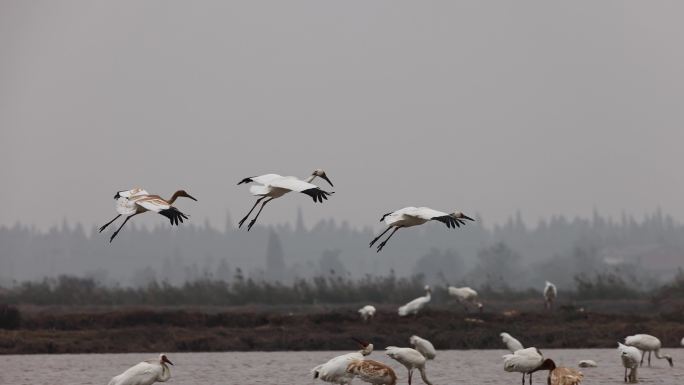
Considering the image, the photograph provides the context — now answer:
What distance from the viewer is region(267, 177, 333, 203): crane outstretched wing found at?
718 inches

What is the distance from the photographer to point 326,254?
189 metres

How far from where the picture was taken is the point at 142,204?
1897 centimetres

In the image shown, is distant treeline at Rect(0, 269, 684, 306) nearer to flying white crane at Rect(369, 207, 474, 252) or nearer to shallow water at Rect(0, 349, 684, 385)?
shallow water at Rect(0, 349, 684, 385)

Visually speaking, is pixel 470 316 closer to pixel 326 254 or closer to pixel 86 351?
pixel 86 351

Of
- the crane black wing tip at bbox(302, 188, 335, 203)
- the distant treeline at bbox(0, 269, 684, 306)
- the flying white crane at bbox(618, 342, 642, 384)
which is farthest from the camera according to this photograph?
the distant treeline at bbox(0, 269, 684, 306)

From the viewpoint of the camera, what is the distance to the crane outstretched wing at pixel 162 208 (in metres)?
18.2

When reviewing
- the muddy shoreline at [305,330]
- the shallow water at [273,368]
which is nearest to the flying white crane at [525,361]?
the shallow water at [273,368]

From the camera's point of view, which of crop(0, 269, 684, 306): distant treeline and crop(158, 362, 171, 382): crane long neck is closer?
crop(158, 362, 171, 382): crane long neck

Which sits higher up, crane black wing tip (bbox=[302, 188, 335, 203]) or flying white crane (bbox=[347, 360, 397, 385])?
crane black wing tip (bbox=[302, 188, 335, 203])

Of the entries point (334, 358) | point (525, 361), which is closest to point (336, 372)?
point (334, 358)

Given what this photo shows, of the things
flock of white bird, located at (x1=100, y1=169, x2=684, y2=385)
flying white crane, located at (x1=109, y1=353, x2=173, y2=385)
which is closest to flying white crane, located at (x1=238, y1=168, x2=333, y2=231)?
flock of white bird, located at (x1=100, y1=169, x2=684, y2=385)

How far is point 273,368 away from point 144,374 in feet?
29.7

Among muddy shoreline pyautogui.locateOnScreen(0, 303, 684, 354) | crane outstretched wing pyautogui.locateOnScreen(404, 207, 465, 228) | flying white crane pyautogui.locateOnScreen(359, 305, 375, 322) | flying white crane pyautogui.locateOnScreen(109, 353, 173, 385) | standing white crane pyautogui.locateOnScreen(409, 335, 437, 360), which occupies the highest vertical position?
crane outstretched wing pyautogui.locateOnScreen(404, 207, 465, 228)

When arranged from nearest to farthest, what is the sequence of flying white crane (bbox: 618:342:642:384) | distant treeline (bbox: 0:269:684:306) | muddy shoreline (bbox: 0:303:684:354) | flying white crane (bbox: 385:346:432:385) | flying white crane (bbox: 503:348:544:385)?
flying white crane (bbox: 503:348:544:385)
flying white crane (bbox: 385:346:432:385)
flying white crane (bbox: 618:342:642:384)
muddy shoreline (bbox: 0:303:684:354)
distant treeline (bbox: 0:269:684:306)
